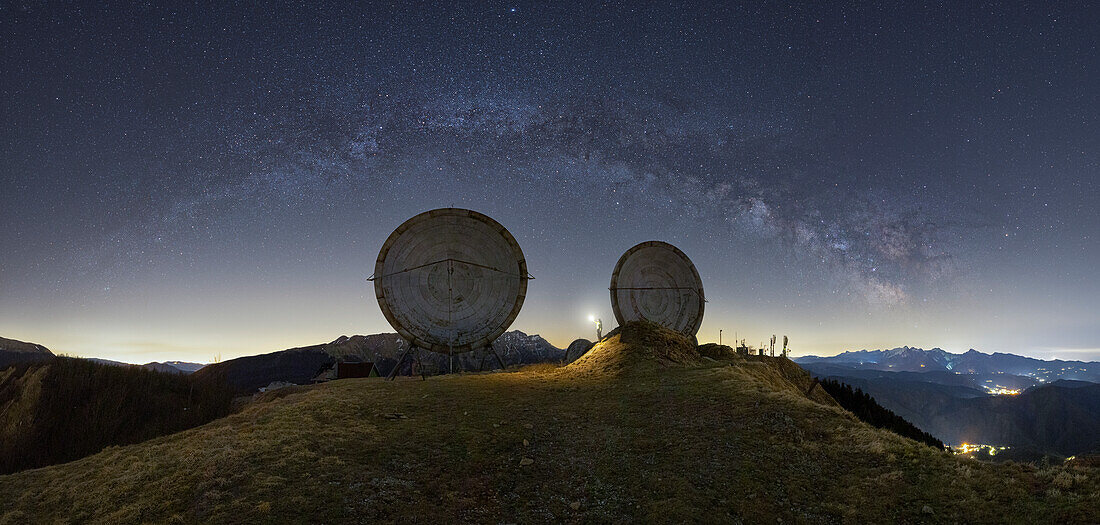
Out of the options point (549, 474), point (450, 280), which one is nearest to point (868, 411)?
point (450, 280)

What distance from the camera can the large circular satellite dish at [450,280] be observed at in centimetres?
2866

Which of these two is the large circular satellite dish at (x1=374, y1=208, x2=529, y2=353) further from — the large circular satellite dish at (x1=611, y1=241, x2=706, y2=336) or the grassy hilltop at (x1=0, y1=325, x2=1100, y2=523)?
the grassy hilltop at (x1=0, y1=325, x2=1100, y2=523)

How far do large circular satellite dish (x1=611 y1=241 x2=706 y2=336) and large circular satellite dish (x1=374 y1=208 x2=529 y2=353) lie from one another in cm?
1118

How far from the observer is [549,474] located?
1070 centimetres

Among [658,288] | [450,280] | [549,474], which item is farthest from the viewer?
[658,288]

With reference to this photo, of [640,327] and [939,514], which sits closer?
[939,514]

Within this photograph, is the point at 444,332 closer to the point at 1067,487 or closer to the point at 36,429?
the point at 36,429

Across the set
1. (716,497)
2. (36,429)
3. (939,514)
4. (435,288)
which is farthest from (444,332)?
(939,514)

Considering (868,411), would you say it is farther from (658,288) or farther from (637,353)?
(637,353)

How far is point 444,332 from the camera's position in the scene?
29.7 meters

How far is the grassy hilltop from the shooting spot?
27.6 ft

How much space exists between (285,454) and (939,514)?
43.2 ft

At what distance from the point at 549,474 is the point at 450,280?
2010 cm

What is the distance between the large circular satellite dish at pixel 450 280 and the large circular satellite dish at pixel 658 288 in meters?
11.2
